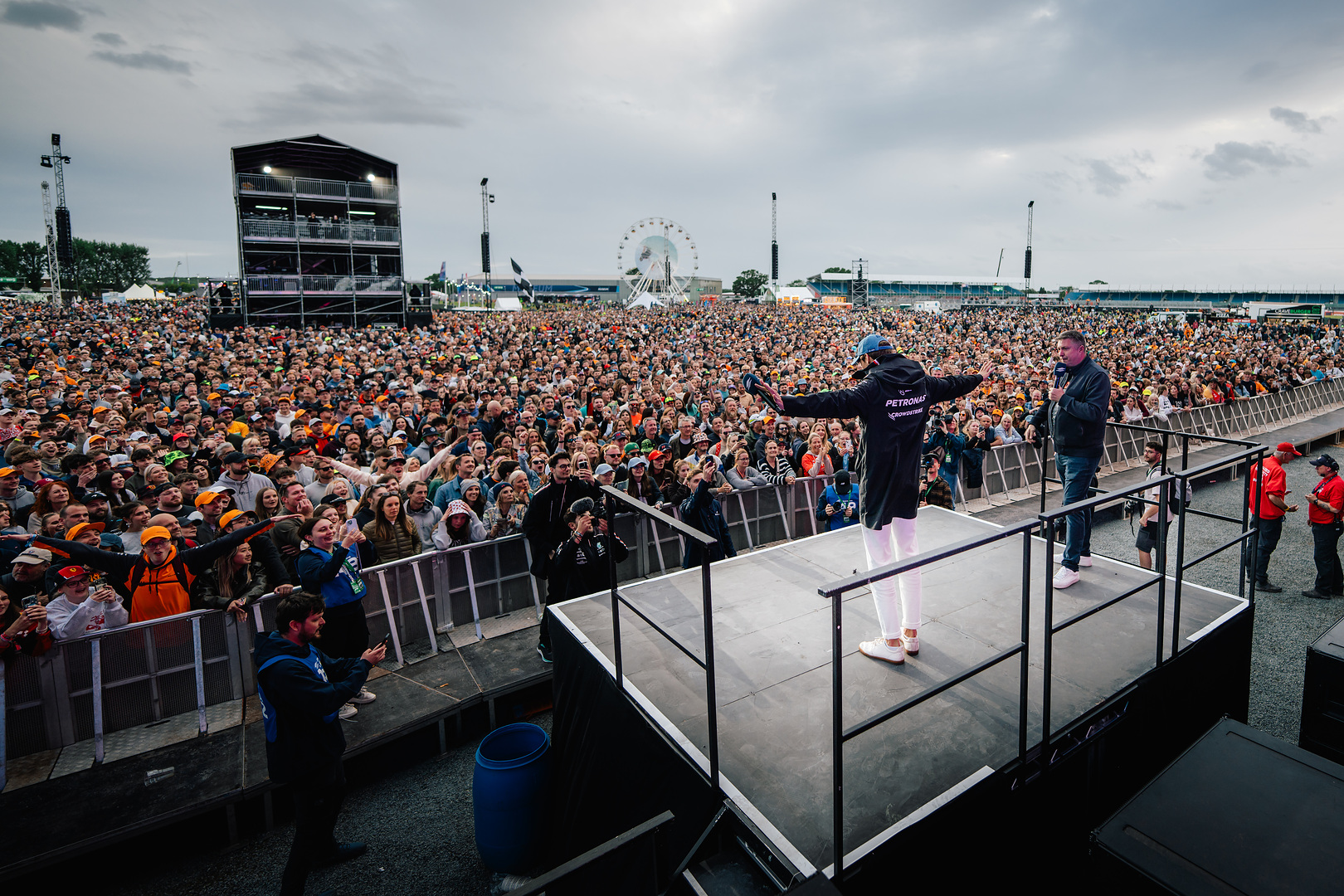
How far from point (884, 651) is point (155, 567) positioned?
19.4 ft

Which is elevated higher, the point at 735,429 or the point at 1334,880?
the point at 735,429

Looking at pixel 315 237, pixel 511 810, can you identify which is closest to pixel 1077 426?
pixel 511 810

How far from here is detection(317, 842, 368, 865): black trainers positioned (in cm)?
454

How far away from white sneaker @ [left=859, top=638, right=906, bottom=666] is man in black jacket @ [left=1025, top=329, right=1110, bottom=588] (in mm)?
1782

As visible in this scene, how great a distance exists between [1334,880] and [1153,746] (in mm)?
1720

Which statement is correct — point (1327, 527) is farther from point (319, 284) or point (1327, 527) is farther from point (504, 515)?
point (319, 284)

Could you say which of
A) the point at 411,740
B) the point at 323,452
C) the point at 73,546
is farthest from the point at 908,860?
the point at 323,452

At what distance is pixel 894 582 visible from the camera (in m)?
3.99

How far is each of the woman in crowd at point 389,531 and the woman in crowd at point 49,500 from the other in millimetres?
2869

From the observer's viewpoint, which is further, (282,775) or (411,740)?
(411,740)

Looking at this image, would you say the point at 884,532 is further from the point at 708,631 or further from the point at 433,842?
the point at 433,842

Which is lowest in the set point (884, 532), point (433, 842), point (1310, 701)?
point (433, 842)

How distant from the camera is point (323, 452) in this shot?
389 inches

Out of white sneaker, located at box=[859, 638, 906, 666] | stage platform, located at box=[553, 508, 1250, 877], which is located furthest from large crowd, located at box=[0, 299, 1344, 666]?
white sneaker, located at box=[859, 638, 906, 666]
